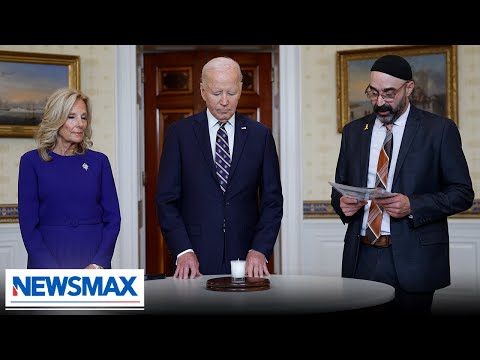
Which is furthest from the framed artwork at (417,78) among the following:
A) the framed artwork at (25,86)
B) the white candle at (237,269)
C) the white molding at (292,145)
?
the white candle at (237,269)

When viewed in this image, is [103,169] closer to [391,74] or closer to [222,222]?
[222,222]

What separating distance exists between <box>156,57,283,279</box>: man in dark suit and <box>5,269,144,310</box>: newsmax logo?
1.06 meters

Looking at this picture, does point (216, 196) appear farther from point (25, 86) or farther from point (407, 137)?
point (25, 86)

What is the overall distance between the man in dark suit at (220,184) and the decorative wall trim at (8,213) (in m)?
2.68

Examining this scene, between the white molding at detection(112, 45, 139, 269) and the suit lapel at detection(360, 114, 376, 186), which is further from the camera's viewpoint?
the white molding at detection(112, 45, 139, 269)

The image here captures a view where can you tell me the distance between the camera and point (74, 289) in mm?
2441

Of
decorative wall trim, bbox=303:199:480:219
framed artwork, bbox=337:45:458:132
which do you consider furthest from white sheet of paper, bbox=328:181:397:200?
decorative wall trim, bbox=303:199:480:219

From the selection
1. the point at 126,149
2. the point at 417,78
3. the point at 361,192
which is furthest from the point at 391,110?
the point at 126,149

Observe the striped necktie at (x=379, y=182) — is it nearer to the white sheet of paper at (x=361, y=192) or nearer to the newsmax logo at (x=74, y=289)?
the white sheet of paper at (x=361, y=192)

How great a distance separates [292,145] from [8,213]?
2.29 metres

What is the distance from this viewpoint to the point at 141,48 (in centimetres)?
673

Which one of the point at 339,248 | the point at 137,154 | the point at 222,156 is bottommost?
the point at 339,248

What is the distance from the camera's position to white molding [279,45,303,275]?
6289mm

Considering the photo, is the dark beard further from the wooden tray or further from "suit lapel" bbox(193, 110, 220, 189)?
the wooden tray
